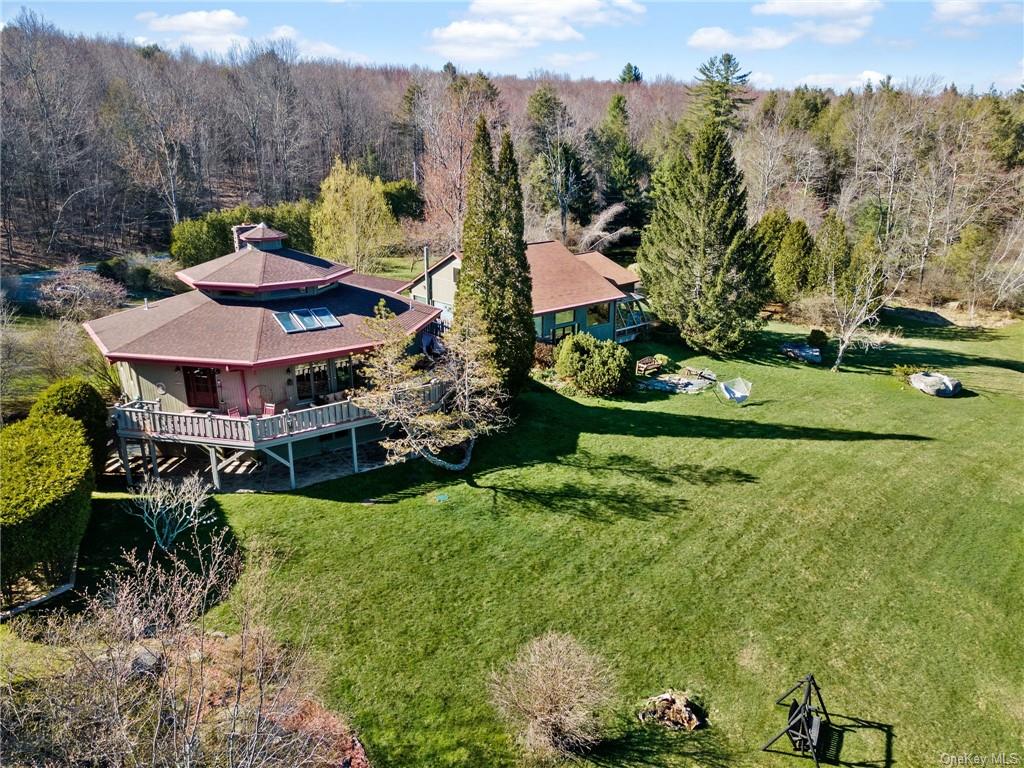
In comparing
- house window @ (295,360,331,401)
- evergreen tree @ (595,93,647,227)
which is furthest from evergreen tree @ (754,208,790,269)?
house window @ (295,360,331,401)

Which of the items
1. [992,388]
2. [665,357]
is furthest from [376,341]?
[992,388]

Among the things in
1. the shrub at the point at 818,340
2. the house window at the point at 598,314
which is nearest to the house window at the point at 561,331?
the house window at the point at 598,314

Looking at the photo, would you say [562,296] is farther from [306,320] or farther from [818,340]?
[818,340]

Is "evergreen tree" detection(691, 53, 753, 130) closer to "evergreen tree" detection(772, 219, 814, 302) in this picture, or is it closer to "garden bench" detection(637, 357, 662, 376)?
"evergreen tree" detection(772, 219, 814, 302)

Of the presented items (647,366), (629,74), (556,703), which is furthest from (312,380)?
(629,74)

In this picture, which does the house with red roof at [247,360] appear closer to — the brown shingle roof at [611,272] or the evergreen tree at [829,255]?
the brown shingle roof at [611,272]

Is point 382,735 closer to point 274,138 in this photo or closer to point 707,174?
point 707,174

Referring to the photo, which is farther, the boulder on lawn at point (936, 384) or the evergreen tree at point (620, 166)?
the evergreen tree at point (620, 166)
